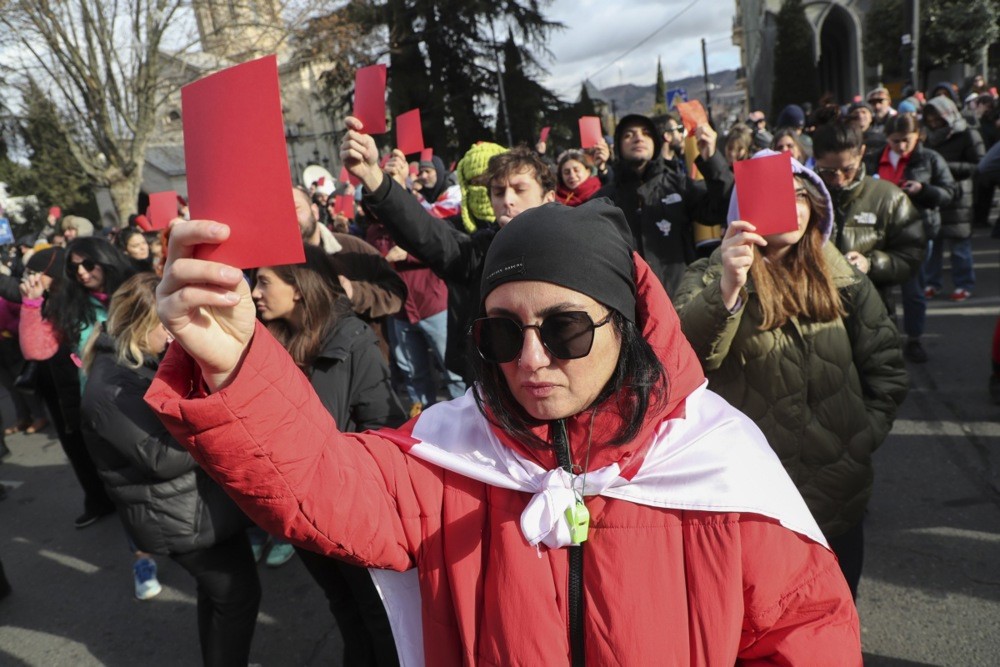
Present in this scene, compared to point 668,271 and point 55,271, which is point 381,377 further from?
point 55,271

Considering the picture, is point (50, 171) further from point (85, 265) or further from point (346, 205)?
point (85, 265)

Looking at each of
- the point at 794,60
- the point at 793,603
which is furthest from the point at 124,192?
the point at 794,60

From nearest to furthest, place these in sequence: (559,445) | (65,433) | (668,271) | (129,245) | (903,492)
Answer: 1. (559,445)
2. (903,492)
3. (668,271)
4. (65,433)
5. (129,245)

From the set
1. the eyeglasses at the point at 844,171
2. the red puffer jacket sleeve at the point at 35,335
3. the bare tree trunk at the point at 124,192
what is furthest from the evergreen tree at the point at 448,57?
A: the eyeglasses at the point at 844,171

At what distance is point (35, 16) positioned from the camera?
44.7 feet

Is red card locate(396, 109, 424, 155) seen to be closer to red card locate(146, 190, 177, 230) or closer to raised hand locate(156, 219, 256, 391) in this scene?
red card locate(146, 190, 177, 230)

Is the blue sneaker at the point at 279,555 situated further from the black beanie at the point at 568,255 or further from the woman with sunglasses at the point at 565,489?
Result: the black beanie at the point at 568,255

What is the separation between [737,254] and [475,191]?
2389mm

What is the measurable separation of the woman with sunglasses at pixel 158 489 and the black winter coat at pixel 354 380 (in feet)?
1.79

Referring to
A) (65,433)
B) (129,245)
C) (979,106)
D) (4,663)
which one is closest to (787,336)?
(4,663)

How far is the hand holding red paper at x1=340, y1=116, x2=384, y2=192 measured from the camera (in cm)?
242

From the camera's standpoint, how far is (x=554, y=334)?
1.26 metres

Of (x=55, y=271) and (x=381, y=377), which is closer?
(x=381, y=377)

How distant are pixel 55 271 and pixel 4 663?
2268 millimetres
